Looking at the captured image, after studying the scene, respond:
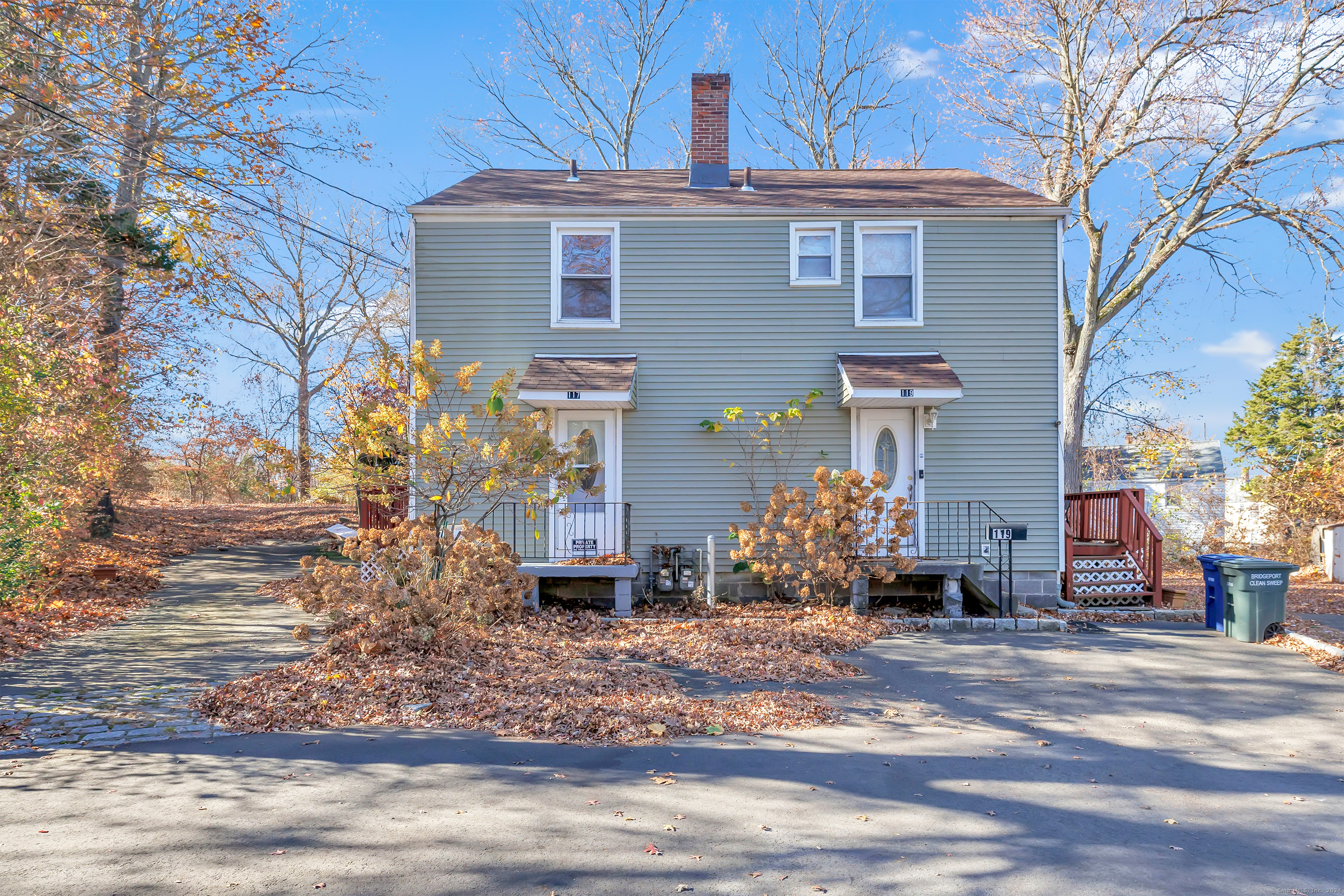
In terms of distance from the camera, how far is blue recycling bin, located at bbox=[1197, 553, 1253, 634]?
9.92 metres

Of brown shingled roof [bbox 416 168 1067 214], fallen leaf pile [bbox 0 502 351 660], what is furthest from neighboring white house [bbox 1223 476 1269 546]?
fallen leaf pile [bbox 0 502 351 660]

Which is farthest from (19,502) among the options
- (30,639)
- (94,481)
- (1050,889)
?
(1050,889)

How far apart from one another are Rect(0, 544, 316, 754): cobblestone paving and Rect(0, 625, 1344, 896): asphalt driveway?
50 centimetres

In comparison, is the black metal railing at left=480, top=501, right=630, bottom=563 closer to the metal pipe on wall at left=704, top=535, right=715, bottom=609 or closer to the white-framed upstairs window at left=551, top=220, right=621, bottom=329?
the metal pipe on wall at left=704, top=535, right=715, bottom=609

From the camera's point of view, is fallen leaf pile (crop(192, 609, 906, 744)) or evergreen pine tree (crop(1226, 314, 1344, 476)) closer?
fallen leaf pile (crop(192, 609, 906, 744))

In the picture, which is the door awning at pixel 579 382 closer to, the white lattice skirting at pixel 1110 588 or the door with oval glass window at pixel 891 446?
the door with oval glass window at pixel 891 446

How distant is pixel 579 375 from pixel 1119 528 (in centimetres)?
870

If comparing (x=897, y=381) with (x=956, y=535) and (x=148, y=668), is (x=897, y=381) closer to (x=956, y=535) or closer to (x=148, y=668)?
(x=956, y=535)

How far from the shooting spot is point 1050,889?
369 cm

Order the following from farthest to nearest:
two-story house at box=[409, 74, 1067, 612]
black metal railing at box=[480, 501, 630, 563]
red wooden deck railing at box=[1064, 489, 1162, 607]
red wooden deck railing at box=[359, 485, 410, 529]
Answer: red wooden deck railing at box=[359, 485, 410, 529]
two-story house at box=[409, 74, 1067, 612]
red wooden deck railing at box=[1064, 489, 1162, 607]
black metal railing at box=[480, 501, 630, 563]

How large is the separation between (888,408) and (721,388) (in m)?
2.50

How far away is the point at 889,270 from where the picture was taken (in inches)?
470

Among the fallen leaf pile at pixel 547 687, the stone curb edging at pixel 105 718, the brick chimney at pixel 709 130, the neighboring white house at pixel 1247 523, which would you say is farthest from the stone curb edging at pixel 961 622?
the neighboring white house at pixel 1247 523

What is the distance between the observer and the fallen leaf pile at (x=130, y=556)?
348 inches
